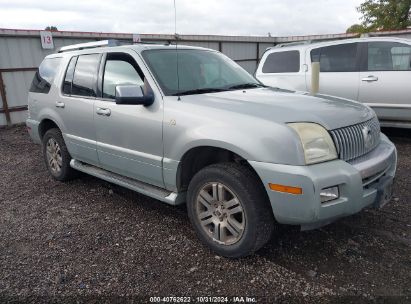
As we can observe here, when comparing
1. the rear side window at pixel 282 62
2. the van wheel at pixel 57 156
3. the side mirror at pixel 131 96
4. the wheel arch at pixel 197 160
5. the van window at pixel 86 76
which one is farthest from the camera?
the rear side window at pixel 282 62

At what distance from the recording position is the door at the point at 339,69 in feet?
20.9

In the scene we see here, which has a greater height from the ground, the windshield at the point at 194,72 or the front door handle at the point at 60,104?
the windshield at the point at 194,72

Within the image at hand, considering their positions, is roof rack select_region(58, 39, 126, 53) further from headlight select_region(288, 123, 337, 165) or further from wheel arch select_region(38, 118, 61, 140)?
headlight select_region(288, 123, 337, 165)

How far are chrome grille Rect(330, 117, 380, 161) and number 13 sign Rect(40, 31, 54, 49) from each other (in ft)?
30.9

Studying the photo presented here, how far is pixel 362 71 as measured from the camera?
6.29m

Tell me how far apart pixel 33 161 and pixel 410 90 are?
20.8 feet

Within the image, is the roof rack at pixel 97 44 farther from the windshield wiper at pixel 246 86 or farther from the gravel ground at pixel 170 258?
the gravel ground at pixel 170 258

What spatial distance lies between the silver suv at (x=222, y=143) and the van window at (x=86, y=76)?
0.04 ft

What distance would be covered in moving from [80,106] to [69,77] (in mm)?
558

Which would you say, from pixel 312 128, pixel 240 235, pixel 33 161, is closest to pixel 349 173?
pixel 312 128

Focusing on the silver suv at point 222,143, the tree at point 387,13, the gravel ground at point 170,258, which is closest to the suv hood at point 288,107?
the silver suv at point 222,143

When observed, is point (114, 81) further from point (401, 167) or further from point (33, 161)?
point (401, 167)

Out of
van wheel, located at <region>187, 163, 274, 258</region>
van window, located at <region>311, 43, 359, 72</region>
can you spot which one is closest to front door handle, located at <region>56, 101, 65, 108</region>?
van wheel, located at <region>187, 163, 274, 258</region>

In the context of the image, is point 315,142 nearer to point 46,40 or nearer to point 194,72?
point 194,72
